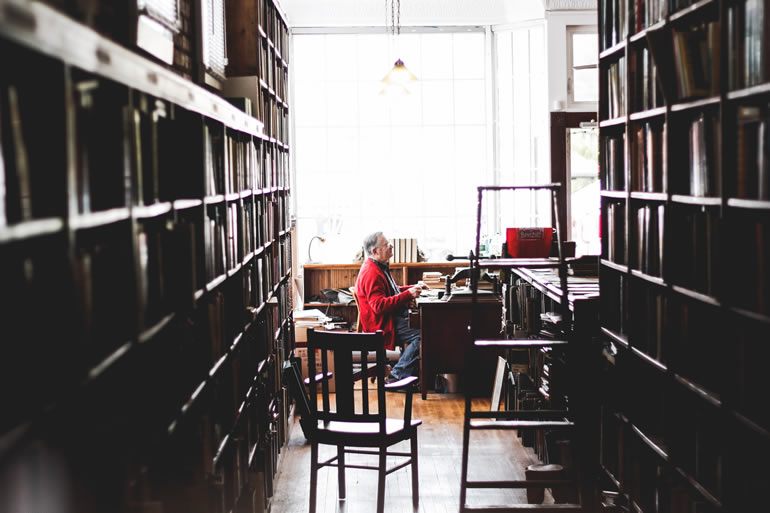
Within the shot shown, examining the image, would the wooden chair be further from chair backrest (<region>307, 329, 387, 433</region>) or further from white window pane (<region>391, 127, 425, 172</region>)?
white window pane (<region>391, 127, 425, 172</region>)

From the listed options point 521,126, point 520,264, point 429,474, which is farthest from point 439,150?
point 520,264

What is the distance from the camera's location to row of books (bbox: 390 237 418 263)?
26.8 ft

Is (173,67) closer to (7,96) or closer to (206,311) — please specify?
(206,311)

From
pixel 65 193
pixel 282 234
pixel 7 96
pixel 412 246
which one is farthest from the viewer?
pixel 412 246

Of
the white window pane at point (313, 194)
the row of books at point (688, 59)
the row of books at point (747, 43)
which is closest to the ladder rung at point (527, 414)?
the row of books at point (688, 59)

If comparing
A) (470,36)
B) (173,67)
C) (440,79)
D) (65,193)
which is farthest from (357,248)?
(65,193)

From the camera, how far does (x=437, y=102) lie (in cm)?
846

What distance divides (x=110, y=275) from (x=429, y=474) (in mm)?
3690

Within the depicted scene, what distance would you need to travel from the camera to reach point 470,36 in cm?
833

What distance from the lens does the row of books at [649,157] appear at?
3271mm

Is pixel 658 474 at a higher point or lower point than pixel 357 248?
lower

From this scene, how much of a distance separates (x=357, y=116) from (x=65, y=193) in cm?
712

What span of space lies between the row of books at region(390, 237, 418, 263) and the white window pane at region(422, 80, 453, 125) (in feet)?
4.26

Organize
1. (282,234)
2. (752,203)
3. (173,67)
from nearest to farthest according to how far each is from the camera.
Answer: (752,203), (173,67), (282,234)
